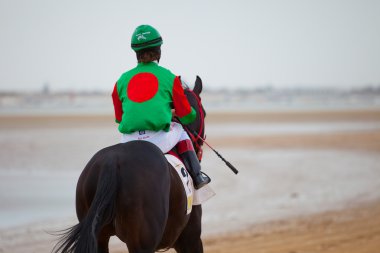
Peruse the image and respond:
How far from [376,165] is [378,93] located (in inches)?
4099

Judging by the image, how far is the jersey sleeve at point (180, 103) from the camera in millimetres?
5297

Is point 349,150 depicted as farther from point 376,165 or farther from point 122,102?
point 122,102

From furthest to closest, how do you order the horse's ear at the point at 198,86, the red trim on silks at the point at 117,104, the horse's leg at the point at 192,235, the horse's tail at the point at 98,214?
the horse's ear at the point at 198,86
the horse's leg at the point at 192,235
the red trim on silks at the point at 117,104
the horse's tail at the point at 98,214

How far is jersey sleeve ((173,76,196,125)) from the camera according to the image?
5.30m

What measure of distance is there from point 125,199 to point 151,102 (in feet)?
3.02

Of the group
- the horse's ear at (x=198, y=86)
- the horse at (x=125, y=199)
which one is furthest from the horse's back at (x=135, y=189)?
the horse's ear at (x=198, y=86)

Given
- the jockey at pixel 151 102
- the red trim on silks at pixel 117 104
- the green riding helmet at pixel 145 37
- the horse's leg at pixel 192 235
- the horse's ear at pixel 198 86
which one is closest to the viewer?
the jockey at pixel 151 102

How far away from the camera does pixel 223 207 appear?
12.1 metres

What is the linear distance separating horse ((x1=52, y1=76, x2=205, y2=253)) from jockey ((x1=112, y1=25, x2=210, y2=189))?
0.29 metres

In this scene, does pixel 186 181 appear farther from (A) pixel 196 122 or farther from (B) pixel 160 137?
(A) pixel 196 122

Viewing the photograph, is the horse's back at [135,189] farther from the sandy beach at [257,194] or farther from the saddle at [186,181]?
the sandy beach at [257,194]

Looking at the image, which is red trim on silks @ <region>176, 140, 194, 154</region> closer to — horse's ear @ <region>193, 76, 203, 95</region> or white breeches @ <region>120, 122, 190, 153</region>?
white breeches @ <region>120, 122, 190, 153</region>

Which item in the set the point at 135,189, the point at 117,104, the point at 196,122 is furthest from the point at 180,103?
the point at 135,189

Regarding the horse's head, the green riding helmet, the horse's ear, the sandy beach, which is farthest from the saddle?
the sandy beach
